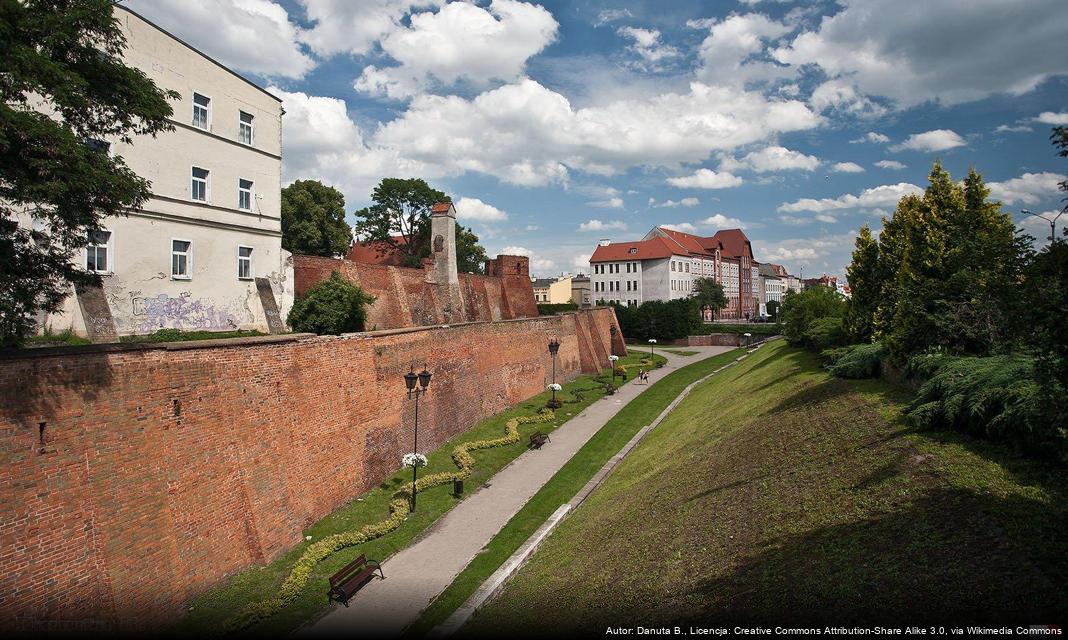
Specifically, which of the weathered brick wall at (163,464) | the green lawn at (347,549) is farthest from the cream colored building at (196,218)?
the green lawn at (347,549)

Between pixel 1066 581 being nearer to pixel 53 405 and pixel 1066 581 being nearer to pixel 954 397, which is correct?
pixel 954 397

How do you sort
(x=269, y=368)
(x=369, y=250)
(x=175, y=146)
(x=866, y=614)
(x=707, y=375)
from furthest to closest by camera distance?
(x=369, y=250), (x=707, y=375), (x=175, y=146), (x=269, y=368), (x=866, y=614)

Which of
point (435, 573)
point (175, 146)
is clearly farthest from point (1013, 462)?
point (175, 146)

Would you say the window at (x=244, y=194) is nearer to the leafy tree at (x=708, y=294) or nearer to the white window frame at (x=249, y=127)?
the white window frame at (x=249, y=127)

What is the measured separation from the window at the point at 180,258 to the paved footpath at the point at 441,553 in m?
11.4

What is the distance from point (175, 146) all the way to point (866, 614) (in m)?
21.1

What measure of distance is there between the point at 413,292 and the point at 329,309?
993cm

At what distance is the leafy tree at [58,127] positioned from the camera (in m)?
7.14

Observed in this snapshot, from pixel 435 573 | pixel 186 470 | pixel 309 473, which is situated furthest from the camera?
pixel 309 473

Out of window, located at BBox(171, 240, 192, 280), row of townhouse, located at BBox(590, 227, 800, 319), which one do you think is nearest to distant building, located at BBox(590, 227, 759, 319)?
row of townhouse, located at BBox(590, 227, 800, 319)

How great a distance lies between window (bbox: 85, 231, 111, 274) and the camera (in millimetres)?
15211

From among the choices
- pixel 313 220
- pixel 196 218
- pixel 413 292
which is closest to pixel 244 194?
pixel 196 218

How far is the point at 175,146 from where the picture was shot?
17.9m

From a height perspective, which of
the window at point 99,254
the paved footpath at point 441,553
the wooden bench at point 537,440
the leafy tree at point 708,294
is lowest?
the paved footpath at point 441,553
